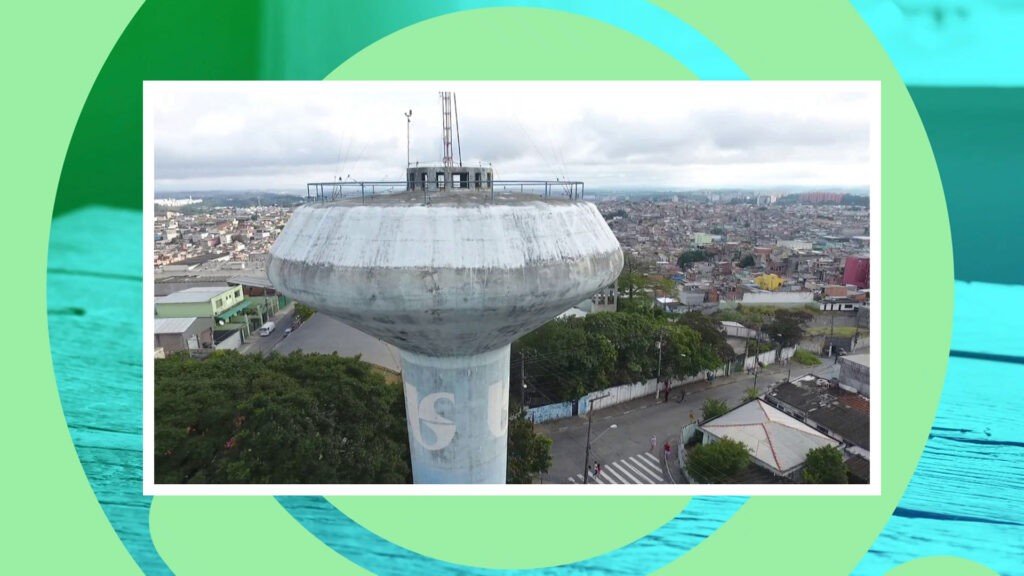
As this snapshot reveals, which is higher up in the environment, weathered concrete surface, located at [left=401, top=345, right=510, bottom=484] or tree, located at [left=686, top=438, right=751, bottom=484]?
weathered concrete surface, located at [left=401, top=345, right=510, bottom=484]

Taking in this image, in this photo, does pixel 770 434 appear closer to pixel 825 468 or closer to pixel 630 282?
pixel 825 468

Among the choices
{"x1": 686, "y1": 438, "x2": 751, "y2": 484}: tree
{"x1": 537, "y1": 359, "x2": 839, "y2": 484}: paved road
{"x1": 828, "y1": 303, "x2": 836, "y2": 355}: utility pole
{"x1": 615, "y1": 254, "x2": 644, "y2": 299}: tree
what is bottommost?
{"x1": 537, "y1": 359, "x2": 839, "y2": 484}: paved road

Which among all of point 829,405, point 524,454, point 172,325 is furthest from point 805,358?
point 172,325

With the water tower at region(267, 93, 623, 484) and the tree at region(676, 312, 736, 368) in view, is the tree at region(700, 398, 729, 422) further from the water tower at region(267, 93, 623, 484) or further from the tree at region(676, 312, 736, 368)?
the water tower at region(267, 93, 623, 484)

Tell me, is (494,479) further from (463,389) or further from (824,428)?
(824,428)

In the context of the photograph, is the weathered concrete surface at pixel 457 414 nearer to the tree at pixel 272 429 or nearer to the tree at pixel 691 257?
the tree at pixel 272 429

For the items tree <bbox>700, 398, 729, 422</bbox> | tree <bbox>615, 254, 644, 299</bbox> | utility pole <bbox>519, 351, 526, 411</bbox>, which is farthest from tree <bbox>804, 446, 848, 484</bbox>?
tree <bbox>615, 254, 644, 299</bbox>
